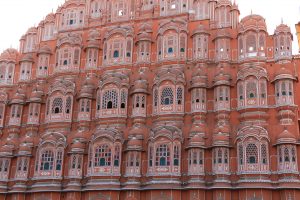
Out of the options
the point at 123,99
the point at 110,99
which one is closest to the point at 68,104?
the point at 110,99

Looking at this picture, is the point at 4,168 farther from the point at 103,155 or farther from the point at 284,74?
the point at 284,74

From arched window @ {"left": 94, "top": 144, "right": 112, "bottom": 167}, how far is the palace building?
0.08m

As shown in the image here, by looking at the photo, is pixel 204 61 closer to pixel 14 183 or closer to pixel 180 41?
pixel 180 41

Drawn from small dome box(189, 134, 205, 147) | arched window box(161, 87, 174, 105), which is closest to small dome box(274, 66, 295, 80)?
small dome box(189, 134, 205, 147)

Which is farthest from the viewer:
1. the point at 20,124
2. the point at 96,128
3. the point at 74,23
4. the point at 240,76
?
the point at 74,23

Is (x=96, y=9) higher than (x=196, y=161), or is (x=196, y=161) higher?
(x=96, y=9)

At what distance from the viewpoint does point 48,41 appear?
3962cm

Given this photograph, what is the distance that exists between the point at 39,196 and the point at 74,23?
15.4 m

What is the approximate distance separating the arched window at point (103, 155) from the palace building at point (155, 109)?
0.25 ft

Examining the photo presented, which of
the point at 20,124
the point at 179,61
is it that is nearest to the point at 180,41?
the point at 179,61

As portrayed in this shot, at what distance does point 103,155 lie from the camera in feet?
108

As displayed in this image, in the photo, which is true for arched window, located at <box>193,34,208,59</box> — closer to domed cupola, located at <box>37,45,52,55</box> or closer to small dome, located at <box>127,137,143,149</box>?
small dome, located at <box>127,137,143,149</box>

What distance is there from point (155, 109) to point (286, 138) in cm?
963

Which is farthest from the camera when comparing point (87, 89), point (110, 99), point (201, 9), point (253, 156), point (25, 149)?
point (201, 9)
